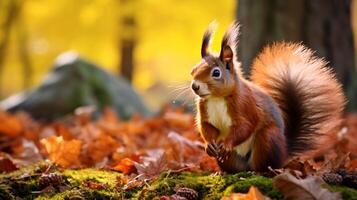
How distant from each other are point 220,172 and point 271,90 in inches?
18.9

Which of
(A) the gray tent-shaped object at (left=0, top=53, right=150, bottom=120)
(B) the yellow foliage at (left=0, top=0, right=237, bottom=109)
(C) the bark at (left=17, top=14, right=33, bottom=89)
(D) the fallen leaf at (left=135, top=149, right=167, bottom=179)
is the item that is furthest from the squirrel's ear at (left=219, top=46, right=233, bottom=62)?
(C) the bark at (left=17, top=14, right=33, bottom=89)

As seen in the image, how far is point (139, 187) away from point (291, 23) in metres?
2.61

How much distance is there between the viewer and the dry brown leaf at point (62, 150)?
9.49ft

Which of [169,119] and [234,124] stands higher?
[234,124]

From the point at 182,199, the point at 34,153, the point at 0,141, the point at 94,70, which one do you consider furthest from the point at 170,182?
the point at 94,70

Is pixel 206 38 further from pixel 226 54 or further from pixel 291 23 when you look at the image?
pixel 291 23

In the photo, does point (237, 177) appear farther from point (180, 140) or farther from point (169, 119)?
point (169, 119)

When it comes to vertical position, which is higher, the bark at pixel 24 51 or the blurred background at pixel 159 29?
the blurred background at pixel 159 29

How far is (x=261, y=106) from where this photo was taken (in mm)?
2301

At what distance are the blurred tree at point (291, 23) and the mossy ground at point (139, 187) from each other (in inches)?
91.0

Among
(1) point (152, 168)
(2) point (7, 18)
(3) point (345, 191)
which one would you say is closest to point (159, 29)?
(2) point (7, 18)

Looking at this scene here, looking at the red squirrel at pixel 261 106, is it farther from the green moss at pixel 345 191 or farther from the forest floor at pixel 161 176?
the green moss at pixel 345 191

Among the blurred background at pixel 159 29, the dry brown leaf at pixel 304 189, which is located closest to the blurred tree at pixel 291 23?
the blurred background at pixel 159 29

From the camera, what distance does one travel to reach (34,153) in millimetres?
3262
